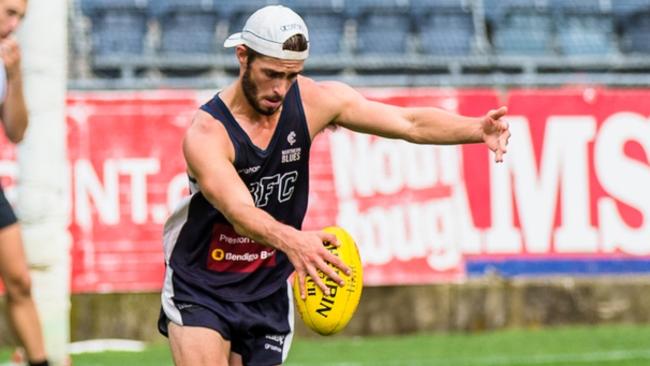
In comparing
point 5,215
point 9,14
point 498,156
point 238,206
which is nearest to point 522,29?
point 5,215

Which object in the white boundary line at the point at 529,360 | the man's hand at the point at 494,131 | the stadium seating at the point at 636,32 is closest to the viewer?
the man's hand at the point at 494,131

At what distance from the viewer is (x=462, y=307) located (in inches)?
504

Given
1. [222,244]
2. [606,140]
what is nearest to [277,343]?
[222,244]

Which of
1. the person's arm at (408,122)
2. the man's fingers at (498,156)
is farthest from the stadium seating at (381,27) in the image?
the man's fingers at (498,156)

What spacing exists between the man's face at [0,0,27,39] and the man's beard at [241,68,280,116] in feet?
5.64

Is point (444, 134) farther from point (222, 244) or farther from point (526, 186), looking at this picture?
point (526, 186)

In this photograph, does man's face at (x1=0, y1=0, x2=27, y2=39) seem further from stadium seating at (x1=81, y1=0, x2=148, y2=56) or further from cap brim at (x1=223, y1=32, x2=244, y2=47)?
stadium seating at (x1=81, y1=0, x2=148, y2=56)

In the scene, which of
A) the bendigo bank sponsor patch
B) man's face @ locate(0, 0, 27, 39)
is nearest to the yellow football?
the bendigo bank sponsor patch

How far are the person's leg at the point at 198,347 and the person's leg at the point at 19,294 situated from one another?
1.71 m

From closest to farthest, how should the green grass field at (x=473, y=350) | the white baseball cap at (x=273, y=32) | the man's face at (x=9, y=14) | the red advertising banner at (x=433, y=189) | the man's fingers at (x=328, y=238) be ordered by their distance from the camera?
the man's fingers at (x=328, y=238)
the white baseball cap at (x=273, y=32)
the man's face at (x=9, y=14)
the green grass field at (x=473, y=350)
the red advertising banner at (x=433, y=189)

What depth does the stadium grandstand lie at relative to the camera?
586 inches

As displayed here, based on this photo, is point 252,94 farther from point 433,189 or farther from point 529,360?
point 433,189

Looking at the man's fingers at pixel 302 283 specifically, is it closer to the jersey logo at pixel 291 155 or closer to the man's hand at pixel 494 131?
the jersey logo at pixel 291 155

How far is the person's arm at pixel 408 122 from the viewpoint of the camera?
6.44 meters
